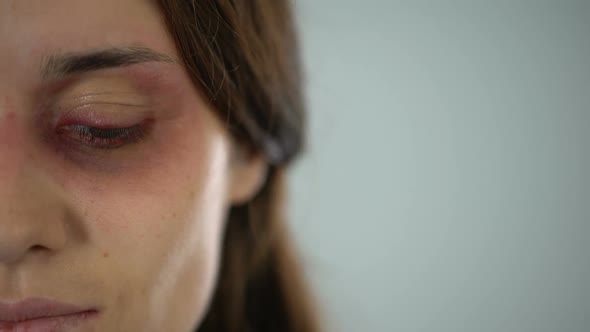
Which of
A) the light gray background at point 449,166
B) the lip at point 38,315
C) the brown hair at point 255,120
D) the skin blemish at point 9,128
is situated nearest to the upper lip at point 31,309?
the lip at point 38,315

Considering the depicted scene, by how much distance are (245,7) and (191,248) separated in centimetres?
34

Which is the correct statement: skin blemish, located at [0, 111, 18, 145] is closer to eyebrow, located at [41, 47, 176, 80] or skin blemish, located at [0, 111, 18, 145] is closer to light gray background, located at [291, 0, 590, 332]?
eyebrow, located at [41, 47, 176, 80]

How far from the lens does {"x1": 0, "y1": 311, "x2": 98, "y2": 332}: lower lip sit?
2.17 ft

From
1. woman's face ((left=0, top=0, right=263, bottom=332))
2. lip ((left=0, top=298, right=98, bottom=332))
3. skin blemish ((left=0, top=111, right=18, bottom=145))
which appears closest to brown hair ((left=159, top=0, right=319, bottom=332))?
woman's face ((left=0, top=0, right=263, bottom=332))

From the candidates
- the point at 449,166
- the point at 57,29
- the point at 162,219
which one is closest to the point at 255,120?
the point at 162,219

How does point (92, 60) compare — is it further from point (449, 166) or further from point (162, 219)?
point (449, 166)

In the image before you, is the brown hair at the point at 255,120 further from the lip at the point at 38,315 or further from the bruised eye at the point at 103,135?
the lip at the point at 38,315

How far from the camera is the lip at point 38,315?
650 mm

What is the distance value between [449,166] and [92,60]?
1123 mm

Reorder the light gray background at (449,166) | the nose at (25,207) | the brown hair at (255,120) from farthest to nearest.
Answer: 1. the light gray background at (449,166)
2. the brown hair at (255,120)
3. the nose at (25,207)

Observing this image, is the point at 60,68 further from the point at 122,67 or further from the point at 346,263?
the point at 346,263

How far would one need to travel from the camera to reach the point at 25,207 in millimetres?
625

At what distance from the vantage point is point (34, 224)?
62 centimetres

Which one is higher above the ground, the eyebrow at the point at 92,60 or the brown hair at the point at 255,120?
the eyebrow at the point at 92,60
